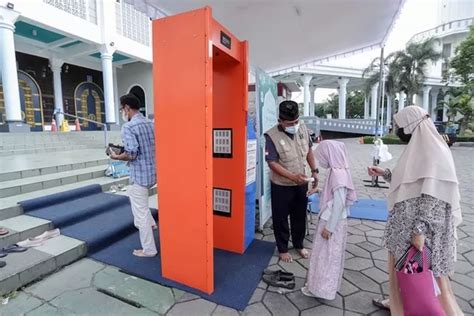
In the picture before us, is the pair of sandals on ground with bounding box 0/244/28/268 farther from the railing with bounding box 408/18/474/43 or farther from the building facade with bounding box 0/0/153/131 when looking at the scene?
the railing with bounding box 408/18/474/43

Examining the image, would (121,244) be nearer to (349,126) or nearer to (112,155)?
(112,155)

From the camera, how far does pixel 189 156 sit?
2.04m

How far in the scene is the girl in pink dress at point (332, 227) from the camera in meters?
1.94

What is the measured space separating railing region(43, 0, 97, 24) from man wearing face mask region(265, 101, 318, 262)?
908 cm

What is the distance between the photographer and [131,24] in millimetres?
10898

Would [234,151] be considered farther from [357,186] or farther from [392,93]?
[392,93]

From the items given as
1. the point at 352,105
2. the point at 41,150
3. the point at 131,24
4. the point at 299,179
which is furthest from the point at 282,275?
the point at 352,105

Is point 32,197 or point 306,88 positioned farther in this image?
point 306,88

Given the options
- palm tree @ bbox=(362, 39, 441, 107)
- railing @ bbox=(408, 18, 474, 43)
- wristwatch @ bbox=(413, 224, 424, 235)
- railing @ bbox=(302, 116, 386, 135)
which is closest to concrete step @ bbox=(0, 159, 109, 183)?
wristwatch @ bbox=(413, 224, 424, 235)

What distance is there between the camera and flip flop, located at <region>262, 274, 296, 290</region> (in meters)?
2.21

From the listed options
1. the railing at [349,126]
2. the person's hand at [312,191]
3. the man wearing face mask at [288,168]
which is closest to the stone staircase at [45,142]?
the man wearing face mask at [288,168]

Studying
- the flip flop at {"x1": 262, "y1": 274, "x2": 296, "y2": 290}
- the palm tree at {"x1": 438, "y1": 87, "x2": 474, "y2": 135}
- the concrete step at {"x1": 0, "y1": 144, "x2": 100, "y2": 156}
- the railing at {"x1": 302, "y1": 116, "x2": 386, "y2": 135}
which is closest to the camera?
the flip flop at {"x1": 262, "y1": 274, "x2": 296, "y2": 290}

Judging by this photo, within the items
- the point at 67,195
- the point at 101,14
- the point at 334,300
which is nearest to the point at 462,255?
the point at 334,300

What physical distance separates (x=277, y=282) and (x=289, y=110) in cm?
152
